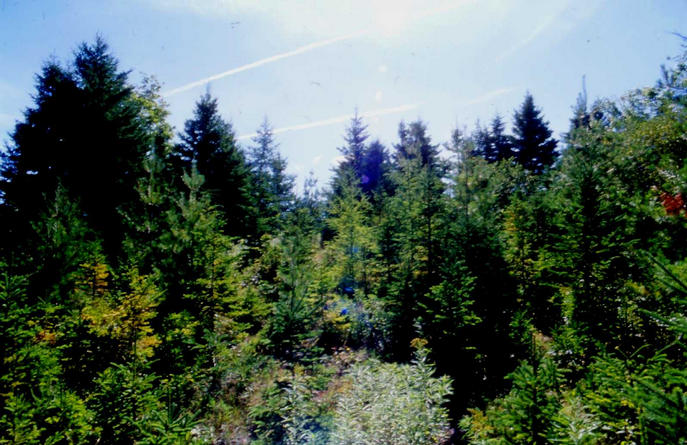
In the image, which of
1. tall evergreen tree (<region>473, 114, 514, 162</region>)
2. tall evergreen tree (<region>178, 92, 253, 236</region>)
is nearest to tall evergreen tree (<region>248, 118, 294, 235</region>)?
tall evergreen tree (<region>178, 92, 253, 236</region>)

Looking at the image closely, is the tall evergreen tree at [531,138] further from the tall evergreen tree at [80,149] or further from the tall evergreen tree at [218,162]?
the tall evergreen tree at [80,149]

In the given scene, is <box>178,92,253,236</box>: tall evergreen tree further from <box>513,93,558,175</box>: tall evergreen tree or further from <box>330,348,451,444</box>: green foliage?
<box>513,93,558,175</box>: tall evergreen tree

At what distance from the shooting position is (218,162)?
62.0 feet

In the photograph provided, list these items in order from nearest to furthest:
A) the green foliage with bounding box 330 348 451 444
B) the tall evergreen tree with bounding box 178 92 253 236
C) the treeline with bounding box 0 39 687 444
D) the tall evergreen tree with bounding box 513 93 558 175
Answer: the treeline with bounding box 0 39 687 444 < the green foliage with bounding box 330 348 451 444 < the tall evergreen tree with bounding box 178 92 253 236 < the tall evergreen tree with bounding box 513 93 558 175

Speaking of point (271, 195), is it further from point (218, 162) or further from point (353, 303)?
point (353, 303)

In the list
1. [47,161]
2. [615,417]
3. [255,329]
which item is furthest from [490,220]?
[47,161]

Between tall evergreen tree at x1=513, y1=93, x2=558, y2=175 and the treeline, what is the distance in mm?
15724

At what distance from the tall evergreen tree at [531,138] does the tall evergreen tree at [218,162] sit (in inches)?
1173

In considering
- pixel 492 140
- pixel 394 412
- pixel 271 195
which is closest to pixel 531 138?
Answer: pixel 492 140

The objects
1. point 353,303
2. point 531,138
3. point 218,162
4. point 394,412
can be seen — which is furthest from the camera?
point 531,138

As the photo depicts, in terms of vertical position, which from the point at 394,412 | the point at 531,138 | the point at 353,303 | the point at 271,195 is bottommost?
the point at 394,412

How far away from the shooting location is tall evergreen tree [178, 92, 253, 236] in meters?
18.7

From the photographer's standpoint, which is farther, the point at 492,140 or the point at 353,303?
the point at 492,140

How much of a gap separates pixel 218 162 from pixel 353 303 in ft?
40.3
